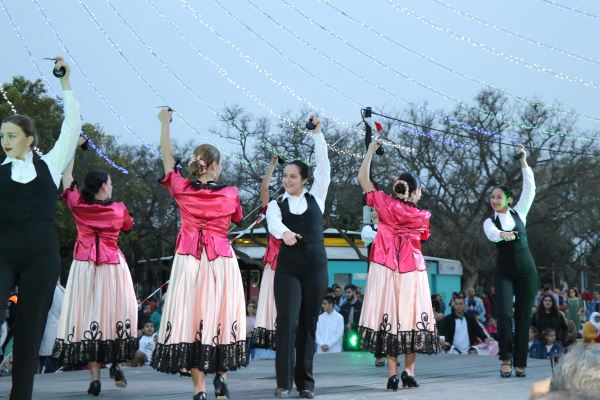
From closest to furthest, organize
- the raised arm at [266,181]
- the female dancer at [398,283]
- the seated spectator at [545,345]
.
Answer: the female dancer at [398,283]
the raised arm at [266,181]
the seated spectator at [545,345]

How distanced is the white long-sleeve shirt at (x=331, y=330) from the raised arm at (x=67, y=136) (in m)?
8.18

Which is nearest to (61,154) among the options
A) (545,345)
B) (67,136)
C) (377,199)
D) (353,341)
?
Answer: (67,136)

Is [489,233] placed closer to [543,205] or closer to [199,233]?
[199,233]

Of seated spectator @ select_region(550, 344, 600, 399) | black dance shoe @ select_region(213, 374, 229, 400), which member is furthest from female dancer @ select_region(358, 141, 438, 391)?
seated spectator @ select_region(550, 344, 600, 399)

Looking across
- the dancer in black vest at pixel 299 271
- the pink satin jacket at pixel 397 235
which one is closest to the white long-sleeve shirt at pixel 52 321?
the pink satin jacket at pixel 397 235

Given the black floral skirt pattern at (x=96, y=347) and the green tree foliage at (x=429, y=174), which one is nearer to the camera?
the black floral skirt pattern at (x=96, y=347)

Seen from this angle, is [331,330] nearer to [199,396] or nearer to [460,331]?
[460,331]

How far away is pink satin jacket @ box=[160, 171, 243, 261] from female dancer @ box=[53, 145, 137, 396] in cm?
131

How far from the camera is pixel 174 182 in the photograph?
6.45m

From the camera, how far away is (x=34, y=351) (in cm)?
527

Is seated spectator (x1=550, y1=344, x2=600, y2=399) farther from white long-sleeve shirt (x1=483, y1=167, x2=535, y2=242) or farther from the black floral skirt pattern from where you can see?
white long-sleeve shirt (x1=483, y1=167, x2=535, y2=242)

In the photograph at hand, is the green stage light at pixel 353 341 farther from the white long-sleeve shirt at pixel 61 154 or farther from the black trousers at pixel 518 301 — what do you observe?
the white long-sleeve shirt at pixel 61 154

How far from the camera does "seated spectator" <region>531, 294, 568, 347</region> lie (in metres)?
12.6

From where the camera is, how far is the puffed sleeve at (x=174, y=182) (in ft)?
21.0
